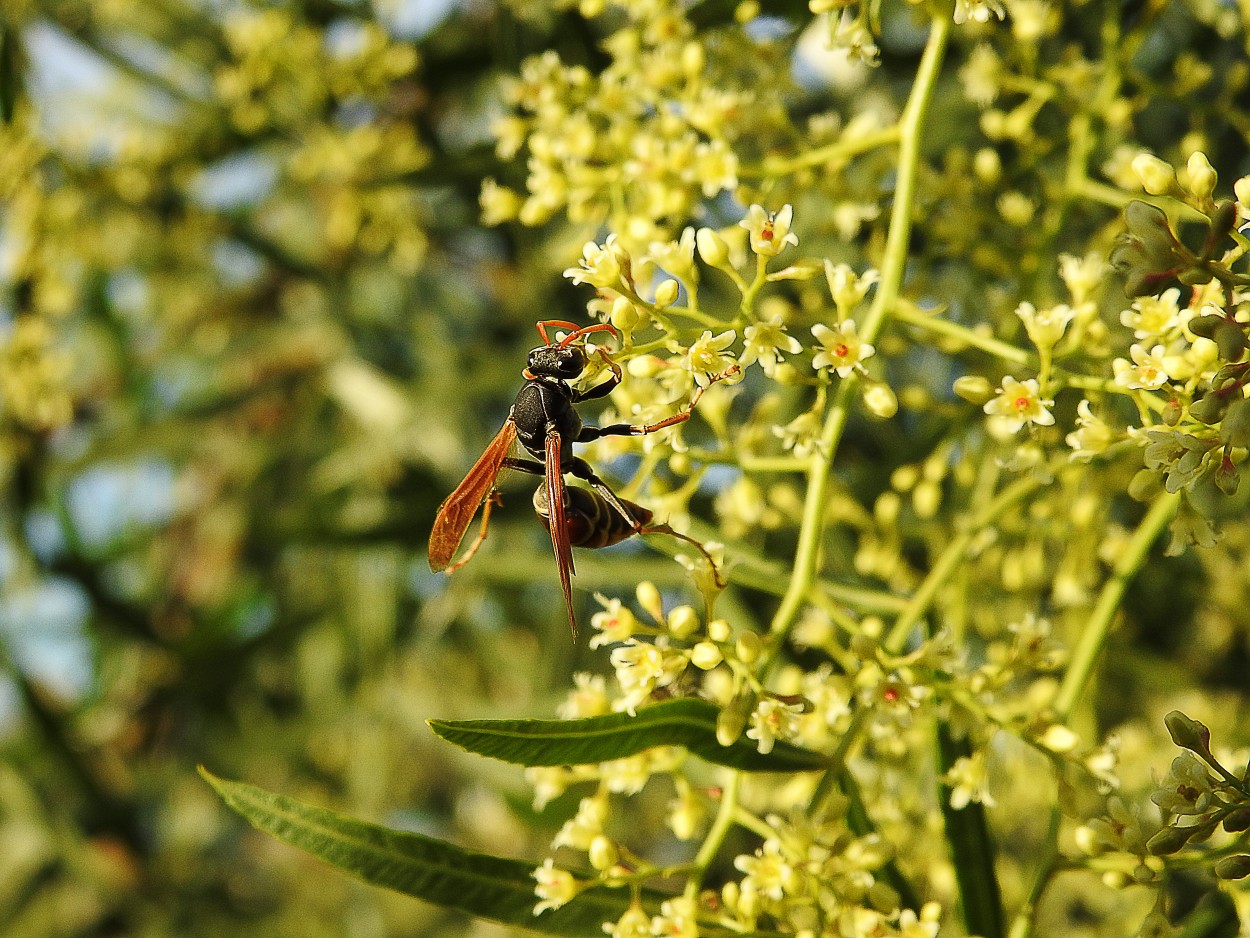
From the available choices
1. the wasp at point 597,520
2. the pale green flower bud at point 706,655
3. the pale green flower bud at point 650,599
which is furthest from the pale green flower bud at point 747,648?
the wasp at point 597,520

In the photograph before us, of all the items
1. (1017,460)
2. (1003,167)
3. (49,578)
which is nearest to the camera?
(1017,460)

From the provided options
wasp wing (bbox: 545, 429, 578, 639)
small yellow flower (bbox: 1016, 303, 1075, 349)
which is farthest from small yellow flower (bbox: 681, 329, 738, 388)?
small yellow flower (bbox: 1016, 303, 1075, 349)

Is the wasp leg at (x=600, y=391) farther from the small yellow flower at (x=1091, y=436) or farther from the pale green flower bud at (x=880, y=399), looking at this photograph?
the small yellow flower at (x=1091, y=436)

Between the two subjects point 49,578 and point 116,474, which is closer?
point 49,578

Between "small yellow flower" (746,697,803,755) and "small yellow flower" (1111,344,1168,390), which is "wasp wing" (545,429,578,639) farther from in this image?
"small yellow flower" (1111,344,1168,390)

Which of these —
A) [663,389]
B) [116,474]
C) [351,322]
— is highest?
[663,389]

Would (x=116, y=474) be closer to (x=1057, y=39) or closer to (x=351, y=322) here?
(x=351, y=322)

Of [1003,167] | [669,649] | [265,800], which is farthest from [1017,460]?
[1003,167]
